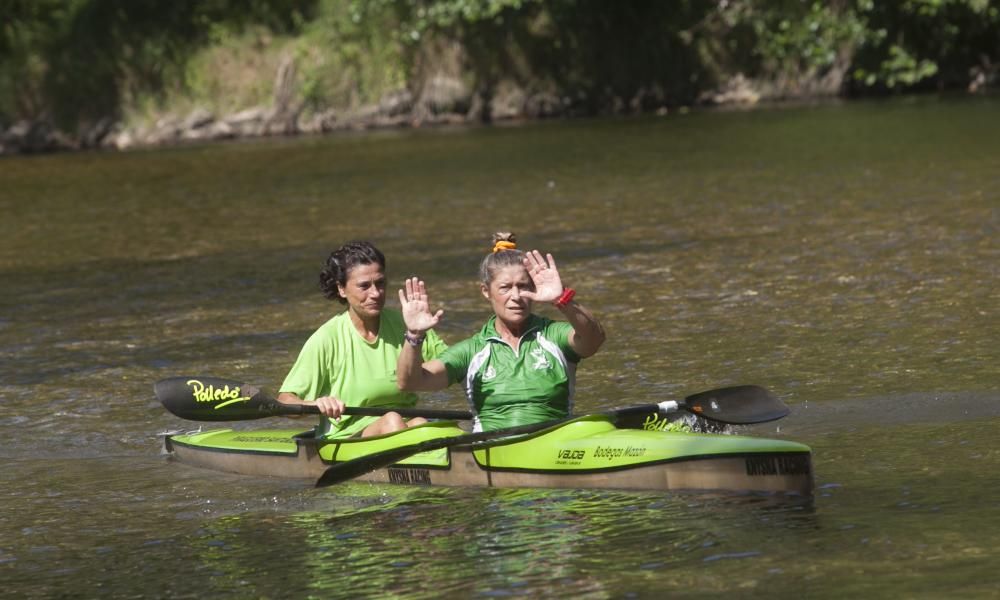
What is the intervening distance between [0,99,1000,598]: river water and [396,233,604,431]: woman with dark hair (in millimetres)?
491

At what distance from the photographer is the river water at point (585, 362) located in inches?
261

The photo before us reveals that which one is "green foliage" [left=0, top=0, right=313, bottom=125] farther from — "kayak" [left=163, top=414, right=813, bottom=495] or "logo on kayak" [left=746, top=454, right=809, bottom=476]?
"logo on kayak" [left=746, top=454, right=809, bottom=476]

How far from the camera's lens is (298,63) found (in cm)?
3916

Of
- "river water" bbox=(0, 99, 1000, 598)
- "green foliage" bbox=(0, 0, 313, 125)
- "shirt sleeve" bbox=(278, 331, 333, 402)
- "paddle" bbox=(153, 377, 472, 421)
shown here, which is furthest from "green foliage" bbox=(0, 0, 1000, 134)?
"shirt sleeve" bbox=(278, 331, 333, 402)

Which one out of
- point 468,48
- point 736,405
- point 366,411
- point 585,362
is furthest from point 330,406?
point 468,48

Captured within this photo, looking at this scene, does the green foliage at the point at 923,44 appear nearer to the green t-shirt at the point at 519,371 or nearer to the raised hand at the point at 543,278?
the green t-shirt at the point at 519,371

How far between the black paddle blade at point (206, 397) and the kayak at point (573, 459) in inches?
9.4

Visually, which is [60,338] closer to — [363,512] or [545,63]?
[363,512]

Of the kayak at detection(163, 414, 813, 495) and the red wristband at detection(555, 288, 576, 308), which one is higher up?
the red wristband at detection(555, 288, 576, 308)

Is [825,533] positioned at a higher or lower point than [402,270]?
lower

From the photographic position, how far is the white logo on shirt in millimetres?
7879

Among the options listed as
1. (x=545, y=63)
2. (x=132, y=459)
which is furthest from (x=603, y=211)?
(x=545, y=63)

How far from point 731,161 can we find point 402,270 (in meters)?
9.21

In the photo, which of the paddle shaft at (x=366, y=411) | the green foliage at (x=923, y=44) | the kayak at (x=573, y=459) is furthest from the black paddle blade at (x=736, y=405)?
the green foliage at (x=923, y=44)
